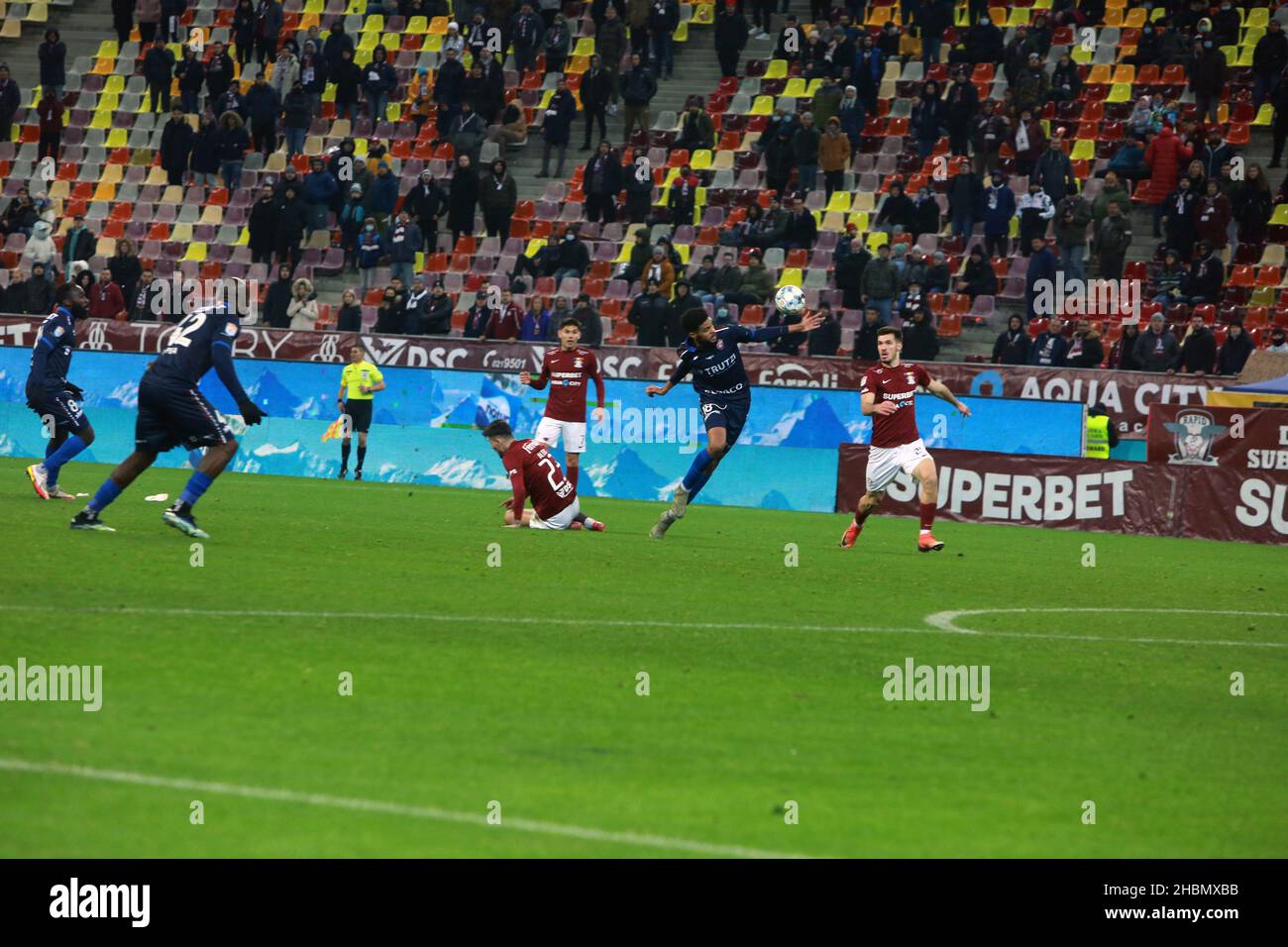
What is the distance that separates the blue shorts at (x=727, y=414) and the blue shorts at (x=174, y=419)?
5945 millimetres

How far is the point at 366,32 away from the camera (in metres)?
41.8

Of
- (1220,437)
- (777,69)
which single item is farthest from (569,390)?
(777,69)

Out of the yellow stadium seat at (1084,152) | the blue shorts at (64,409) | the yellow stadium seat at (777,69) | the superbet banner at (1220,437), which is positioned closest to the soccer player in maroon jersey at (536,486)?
the blue shorts at (64,409)

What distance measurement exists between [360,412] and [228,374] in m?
13.8

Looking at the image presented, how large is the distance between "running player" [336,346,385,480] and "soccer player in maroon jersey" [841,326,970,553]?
11.5m

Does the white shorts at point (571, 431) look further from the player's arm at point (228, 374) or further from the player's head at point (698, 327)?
the player's arm at point (228, 374)

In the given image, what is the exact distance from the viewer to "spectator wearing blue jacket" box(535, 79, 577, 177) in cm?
3697

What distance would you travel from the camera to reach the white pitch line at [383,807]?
21.5ft

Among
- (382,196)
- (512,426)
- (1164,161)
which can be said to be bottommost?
(512,426)

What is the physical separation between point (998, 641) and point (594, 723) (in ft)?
15.2

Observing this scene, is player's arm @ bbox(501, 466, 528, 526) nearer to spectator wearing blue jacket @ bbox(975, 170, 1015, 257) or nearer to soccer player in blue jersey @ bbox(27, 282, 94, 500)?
soccer player in blue jersey @ bbox(27, 282, 94, 500)

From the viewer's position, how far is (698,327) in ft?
65.6

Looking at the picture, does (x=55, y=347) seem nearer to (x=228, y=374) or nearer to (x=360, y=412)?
(x=228, y=374)
